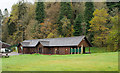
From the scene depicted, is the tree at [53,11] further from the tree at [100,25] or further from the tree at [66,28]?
the tree at [100,25]

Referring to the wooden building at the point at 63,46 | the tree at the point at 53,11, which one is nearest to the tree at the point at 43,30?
the tree at the point at 53,11

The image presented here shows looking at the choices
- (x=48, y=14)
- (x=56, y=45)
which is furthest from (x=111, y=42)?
(x=48, y=14)

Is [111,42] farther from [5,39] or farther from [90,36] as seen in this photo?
[5,39]

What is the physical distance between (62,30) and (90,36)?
9406 millimetres

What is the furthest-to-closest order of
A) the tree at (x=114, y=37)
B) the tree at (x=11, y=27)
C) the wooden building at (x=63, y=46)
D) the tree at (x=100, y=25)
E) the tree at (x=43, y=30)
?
the tree at (x=11, y=27) → the tree at (x=43, y=30) → the tree at (x=100, y=25) → the wooden building at (x=63, y=46) → the tree at (x=114, y=37)

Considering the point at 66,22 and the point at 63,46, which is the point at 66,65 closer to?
the point at 63,46

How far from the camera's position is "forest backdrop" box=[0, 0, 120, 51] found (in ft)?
153

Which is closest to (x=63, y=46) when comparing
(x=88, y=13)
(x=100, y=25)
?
(x=100, y=25)

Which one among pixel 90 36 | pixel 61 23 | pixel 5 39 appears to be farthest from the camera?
pixel 5 39

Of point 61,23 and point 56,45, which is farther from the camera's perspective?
point 61,23

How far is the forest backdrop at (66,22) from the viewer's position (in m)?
46.8

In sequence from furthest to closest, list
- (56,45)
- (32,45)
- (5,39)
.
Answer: (5,39)
(32,45)
(56,45)

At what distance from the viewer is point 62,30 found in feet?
182

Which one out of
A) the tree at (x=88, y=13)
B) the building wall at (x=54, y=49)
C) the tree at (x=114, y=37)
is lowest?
the building wall at (x=54, y=49)
